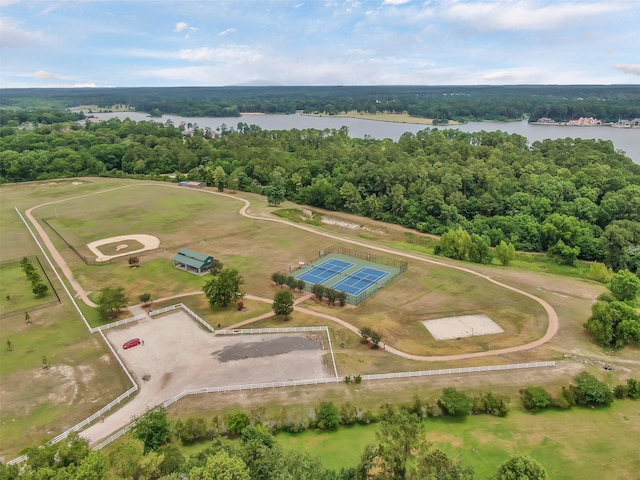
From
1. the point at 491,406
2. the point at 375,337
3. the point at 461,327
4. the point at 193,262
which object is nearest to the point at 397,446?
the point at 491,406

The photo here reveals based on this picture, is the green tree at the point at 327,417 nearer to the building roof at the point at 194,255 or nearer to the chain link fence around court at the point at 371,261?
the chain link fence around court at the point at 371,261

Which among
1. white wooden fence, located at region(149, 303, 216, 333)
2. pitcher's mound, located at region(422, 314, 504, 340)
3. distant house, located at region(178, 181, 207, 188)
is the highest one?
distant house, located at region(178, 181, 207, 188)

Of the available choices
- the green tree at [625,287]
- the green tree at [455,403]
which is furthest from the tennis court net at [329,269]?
the green tree at [625,287]

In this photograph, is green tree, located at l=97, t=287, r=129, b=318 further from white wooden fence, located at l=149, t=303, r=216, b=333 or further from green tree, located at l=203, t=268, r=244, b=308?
green tree, located at l=203, t=268, r=244, b=308

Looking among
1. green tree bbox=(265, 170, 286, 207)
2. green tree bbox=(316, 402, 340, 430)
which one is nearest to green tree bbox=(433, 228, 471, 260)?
green tree bbox=(265, 170, 286, 207)

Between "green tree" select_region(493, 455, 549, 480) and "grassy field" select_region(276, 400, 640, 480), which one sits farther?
"grassy field" select_region(276, 400, 640, 480)

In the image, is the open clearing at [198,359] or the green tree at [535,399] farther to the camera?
the open clearing at [198,359]

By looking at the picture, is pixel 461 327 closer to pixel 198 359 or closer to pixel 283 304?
pixel 283 304
